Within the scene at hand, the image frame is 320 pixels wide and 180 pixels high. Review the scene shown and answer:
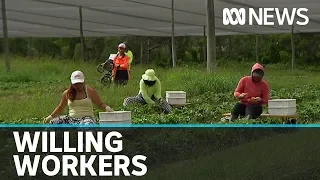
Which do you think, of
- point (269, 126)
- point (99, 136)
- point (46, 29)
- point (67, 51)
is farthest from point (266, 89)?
point (67, 51)

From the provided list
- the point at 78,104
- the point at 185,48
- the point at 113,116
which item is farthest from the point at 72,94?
the point at 185,48

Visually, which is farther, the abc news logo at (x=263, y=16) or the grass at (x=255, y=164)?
the abc news logo at (x=263, y=16)

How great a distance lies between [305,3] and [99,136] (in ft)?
35.5

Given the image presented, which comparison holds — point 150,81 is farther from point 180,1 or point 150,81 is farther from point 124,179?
point 180,1

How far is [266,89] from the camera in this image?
7.70 meters

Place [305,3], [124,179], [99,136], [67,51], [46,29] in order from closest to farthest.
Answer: [124,179] → [99,136] → [305,3] → [46,29] → [67,51]

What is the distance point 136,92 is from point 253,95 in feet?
12.3

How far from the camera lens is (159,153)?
5922 mm

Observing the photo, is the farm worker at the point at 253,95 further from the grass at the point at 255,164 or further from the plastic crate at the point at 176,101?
the plastic crate at the point at 176,101

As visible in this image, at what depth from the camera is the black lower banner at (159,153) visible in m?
5.16

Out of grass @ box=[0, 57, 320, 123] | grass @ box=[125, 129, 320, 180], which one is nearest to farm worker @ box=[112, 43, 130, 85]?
grass @ box=[0, 57, 320, 123]

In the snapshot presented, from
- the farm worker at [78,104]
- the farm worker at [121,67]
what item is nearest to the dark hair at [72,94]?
the farm worker at [78,104]

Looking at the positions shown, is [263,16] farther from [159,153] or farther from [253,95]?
[159,153]

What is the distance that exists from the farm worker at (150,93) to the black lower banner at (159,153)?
6.49 feet
